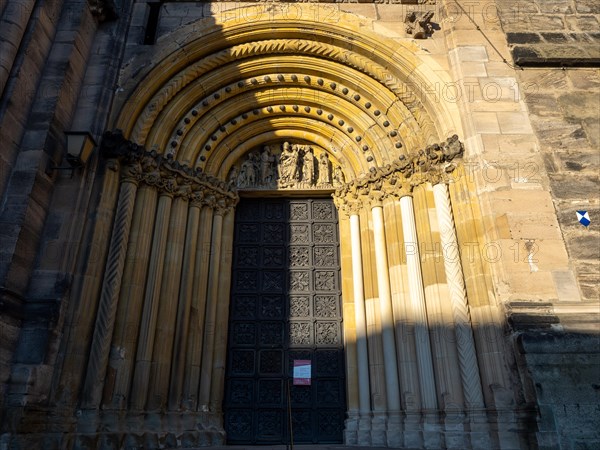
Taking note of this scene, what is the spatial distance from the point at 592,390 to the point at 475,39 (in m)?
5.92

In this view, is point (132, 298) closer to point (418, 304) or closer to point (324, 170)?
point (418, 304)

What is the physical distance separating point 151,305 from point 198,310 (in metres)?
0.86

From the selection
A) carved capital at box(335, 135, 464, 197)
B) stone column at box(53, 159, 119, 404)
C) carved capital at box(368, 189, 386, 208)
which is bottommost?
stone column at box(53, 159, 119, 404)

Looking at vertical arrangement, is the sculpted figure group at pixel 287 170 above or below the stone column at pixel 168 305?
above

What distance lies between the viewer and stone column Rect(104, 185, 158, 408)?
610 centimetres

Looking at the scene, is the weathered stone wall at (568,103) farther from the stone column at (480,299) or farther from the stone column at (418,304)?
the stone column at (418,304)

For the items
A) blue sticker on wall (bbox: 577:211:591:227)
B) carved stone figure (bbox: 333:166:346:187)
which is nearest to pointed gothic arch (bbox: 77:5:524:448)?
carved stone figure (bbox: 333:166:346:187)

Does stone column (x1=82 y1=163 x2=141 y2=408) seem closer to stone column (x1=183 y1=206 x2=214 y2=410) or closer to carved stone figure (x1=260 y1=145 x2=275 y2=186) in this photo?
stone column (x1=183 y1=206 x2=214 y2=410)

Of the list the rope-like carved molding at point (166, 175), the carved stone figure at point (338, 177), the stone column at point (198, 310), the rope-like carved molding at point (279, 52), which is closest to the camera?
the stone column at point (198, 310)

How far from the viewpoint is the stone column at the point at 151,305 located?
245 inches

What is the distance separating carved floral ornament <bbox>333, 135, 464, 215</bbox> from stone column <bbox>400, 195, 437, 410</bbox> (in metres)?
0.32

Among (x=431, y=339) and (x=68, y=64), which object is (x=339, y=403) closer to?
(x=431, y=339)

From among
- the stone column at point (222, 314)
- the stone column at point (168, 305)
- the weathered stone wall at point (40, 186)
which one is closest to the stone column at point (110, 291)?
the weathered stone wall at point (40, 186)

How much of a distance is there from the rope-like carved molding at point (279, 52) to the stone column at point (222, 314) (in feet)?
7.40
